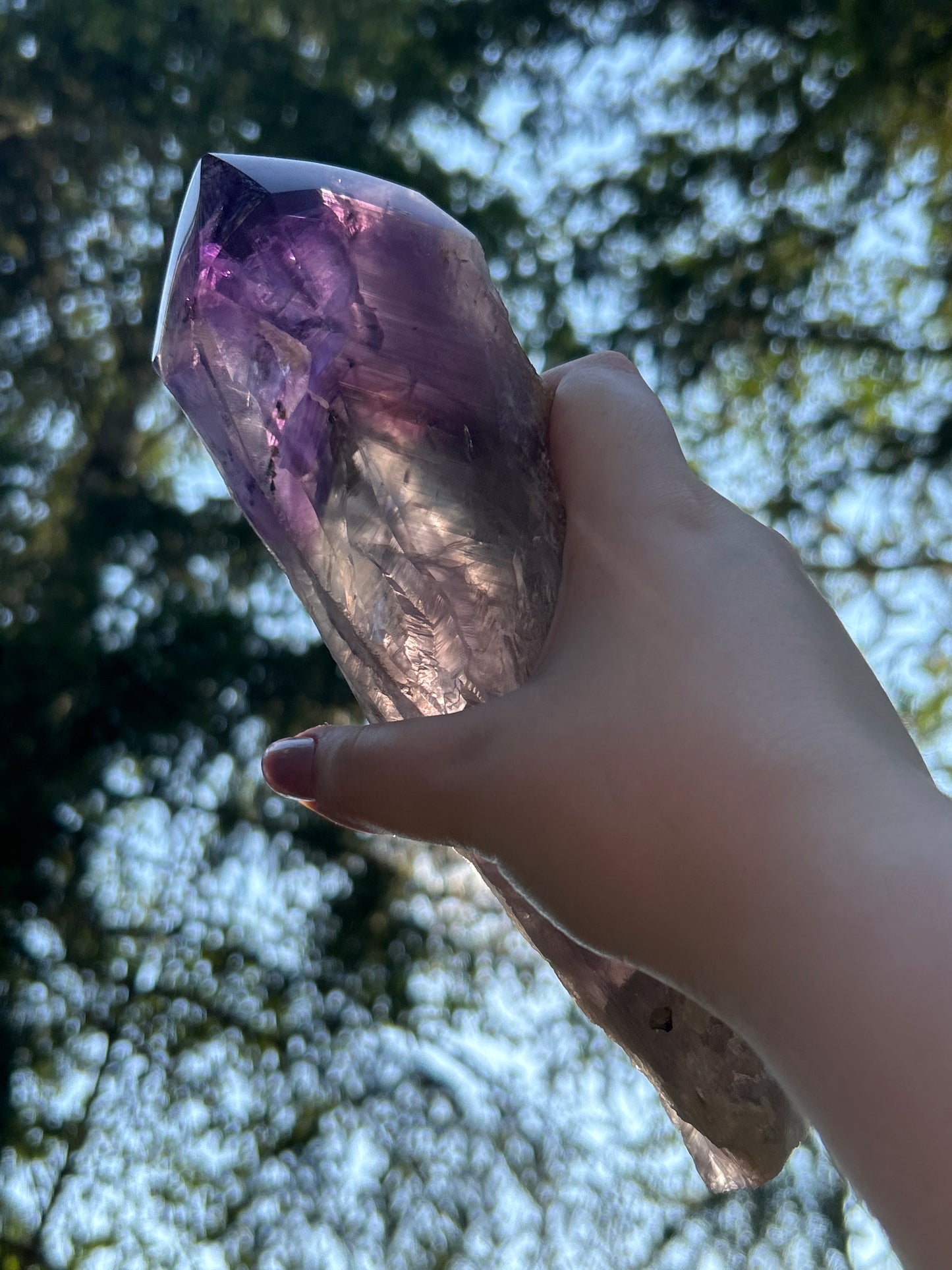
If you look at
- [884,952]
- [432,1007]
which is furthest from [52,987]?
[884,952]

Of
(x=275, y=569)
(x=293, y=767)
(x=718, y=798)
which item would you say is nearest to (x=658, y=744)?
(x=718, y=798)

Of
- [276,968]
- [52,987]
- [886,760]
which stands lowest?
[52,987]

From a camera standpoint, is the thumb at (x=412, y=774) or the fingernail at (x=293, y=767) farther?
the fingernail at (x=293, y=767)

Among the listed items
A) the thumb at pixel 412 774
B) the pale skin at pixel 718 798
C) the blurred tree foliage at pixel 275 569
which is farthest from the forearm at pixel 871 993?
the blurred tree foliage at pixel 275 569

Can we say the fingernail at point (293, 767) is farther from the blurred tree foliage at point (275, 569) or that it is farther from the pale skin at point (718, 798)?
the blurred tree foliage at point (275, 569)

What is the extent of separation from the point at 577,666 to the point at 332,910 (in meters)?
2.13

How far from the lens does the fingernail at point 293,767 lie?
0.69 metres

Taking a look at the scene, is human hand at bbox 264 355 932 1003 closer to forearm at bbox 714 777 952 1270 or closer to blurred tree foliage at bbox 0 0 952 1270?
forearm at bbox 714 777 952 1270

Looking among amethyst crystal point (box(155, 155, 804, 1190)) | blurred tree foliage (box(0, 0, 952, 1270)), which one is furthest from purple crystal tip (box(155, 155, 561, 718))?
blurred tree foliage (box(0, 0, 952, 1270))

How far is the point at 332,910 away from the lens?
2562mm

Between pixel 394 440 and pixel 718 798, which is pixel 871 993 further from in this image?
pixel 394 440

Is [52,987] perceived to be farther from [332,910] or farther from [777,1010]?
[777,1010]

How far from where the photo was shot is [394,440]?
681 mm

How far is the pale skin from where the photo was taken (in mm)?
431
